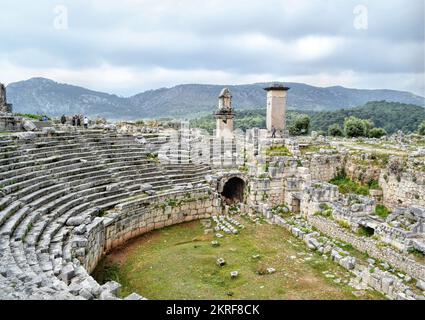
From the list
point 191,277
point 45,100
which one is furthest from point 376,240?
point 45,100

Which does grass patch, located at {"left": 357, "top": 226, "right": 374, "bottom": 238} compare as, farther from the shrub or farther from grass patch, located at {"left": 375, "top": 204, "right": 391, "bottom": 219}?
the shrub

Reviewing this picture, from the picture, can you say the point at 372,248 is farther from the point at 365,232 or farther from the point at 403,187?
the point at 403,187

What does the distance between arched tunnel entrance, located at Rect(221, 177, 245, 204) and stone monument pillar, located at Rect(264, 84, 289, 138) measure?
3.85 metres

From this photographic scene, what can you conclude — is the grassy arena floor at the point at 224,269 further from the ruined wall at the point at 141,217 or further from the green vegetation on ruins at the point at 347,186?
the green vegetation on ruins at the point at 347,186

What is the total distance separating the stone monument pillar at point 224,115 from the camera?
81.7 ft

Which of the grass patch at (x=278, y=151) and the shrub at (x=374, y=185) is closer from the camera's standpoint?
the shrub at (x=374, y=185)

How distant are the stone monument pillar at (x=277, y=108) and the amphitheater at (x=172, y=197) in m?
0.30

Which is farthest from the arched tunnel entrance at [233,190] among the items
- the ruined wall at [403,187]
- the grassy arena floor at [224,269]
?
the ruined wall at [403,187]

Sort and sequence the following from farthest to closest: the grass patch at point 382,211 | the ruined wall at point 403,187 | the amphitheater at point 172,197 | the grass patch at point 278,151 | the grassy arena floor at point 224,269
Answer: the grass patch at point 278,151
the ruined wall at point 403,187
the grass patch at point 382,211
the grassy arena floor at point 224,269
the amphitheater at point 172,197

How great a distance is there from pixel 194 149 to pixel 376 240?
39.6 feet

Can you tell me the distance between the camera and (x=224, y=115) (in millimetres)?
25047

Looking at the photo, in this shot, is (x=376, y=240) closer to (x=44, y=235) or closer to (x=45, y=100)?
(x=44, y=235)

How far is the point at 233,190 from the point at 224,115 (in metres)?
6.07

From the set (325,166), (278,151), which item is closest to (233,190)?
(278,151)
